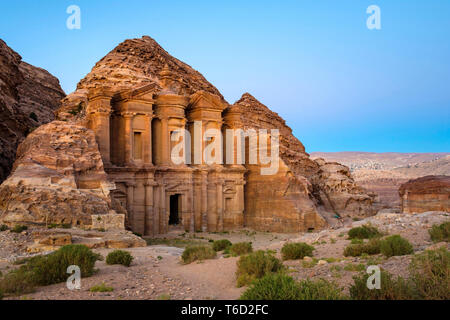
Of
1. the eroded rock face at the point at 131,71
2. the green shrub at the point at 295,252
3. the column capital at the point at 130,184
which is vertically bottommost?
the green shrub at the point at 295,252

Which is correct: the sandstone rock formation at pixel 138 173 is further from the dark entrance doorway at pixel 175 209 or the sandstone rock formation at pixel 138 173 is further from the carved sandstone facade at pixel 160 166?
the dark entrance doorway at pixel 175 209

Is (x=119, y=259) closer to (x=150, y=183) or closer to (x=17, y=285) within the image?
(x=17, y=285)

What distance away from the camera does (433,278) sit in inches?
265

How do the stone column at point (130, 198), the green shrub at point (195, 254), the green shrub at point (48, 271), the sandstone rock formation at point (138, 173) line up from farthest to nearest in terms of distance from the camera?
1. the stone column at point (130, 198)
2. the sandstone rock formation at point (138, 173)
3. the green shrub at point (195, 254)
4. the green shrub at point (48, 271)

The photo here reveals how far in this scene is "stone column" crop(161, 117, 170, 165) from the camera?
2889 cm

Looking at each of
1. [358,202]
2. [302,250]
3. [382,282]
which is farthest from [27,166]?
[358,202]

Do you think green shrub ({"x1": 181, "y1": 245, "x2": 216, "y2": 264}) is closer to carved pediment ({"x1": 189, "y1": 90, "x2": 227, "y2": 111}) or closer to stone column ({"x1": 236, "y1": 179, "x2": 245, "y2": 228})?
stone column ({"x1": 236, "y1": 179, "x2": 245, "y2": 228})

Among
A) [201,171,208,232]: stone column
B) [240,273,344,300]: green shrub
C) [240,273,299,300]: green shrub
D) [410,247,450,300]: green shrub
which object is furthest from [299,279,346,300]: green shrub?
[201,171,208,232]: stone column

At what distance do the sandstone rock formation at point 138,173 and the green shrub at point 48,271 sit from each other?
24.4ft

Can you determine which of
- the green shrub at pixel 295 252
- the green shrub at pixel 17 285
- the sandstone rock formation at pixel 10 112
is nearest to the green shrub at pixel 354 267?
the green shrub at pixel 295 252

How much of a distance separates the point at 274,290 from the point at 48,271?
5.43 meters

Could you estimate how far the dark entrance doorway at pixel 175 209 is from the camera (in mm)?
29839
